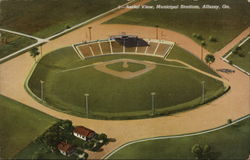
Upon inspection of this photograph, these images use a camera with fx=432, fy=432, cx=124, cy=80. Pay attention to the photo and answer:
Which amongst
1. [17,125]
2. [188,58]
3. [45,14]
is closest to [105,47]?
[188,58]

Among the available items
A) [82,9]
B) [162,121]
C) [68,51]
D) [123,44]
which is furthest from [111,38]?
[162,121]

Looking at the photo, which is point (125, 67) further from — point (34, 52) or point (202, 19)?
point (202, 19)

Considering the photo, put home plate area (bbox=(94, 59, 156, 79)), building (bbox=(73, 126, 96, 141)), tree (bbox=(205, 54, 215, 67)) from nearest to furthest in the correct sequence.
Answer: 1. building (bbox=(73, 126, 96, 141))
2. home plate area (bbox=(94, 59, 156, 79))
3. tree (bbox=(205, 54, 215, 67))

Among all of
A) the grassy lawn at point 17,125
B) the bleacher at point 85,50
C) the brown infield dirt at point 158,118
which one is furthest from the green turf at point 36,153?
the bleacher at point 85,50

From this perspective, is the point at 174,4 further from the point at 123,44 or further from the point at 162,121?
the point at 162,121

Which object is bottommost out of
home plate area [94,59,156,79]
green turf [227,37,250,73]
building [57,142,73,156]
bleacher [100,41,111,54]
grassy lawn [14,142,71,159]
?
grassy lawn [14,142,71,159]

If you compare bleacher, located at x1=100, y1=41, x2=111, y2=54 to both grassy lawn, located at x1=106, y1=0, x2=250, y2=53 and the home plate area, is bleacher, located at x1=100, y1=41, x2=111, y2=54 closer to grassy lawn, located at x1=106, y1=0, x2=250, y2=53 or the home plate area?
the home plate area

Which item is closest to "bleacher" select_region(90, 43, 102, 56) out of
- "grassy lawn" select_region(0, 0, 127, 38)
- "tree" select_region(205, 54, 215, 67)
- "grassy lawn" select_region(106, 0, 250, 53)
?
"grassy lawn" select_region(0, 0, 127, 38)

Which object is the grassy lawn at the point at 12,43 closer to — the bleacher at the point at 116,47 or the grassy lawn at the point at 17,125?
the bleacher at the point at 116,47
